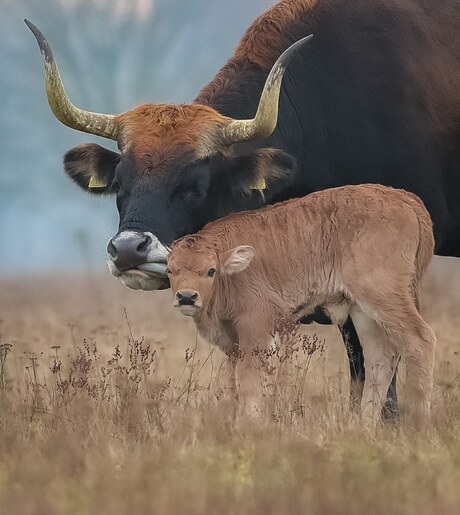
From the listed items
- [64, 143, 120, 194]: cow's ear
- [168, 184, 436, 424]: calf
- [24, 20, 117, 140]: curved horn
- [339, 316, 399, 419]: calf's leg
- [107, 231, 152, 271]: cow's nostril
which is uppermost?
[24, 20, 117, 140]: curved horn

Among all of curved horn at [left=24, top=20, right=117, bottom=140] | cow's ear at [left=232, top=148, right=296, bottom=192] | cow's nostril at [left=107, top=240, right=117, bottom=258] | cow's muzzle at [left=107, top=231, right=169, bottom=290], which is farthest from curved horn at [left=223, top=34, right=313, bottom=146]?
cow's nostril at [left=107, top=240, right=117, bottom=258]

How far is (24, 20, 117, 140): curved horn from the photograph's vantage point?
30.3ft

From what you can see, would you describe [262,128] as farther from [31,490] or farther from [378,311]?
[31,490]

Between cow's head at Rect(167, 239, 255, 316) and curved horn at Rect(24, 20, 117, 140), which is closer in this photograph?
cow's head at Rect(167, 239, 255, 316)

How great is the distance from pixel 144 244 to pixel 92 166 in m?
1.67

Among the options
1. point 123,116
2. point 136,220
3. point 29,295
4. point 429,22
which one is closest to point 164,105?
point 123,116

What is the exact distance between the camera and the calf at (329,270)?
8.58 meters

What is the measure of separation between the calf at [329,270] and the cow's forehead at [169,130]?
0.59 meters

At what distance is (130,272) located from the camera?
27.4 feet

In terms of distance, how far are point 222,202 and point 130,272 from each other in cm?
134

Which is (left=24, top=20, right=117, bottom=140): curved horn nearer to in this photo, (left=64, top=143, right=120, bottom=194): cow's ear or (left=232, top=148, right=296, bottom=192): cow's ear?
(left=64, top=143, right=120, bottom=194): cow's ear

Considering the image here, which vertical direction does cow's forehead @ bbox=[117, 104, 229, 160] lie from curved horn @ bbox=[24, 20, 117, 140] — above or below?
below

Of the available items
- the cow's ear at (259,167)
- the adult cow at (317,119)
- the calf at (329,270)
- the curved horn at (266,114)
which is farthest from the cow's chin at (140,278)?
the curved horn at (266,114)

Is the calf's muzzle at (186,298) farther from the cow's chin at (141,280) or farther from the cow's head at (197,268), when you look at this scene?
the cow's chin at (141,280)
